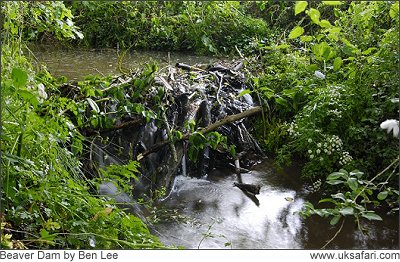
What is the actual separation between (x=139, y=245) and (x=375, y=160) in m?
1.79

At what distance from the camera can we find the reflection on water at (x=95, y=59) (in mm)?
4758

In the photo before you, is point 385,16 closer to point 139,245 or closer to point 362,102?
point 362,102

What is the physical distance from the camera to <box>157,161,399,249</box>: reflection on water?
9.17 ft

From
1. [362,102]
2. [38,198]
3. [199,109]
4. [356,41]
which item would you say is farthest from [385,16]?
[38,198]

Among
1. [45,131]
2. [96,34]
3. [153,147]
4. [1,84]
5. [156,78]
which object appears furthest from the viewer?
[96,34]

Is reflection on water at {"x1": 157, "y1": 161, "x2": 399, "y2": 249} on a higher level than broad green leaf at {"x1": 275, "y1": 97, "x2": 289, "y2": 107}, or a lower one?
lower

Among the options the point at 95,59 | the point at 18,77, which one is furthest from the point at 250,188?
the point at 95,59

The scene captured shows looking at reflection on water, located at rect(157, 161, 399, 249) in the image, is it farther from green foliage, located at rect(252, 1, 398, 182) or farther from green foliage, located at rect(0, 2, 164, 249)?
green foliage, located at rect(0, 2, 164, 249)

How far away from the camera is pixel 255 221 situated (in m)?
3.16

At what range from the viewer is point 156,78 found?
382 cm

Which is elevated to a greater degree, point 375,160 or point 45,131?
point 45,131

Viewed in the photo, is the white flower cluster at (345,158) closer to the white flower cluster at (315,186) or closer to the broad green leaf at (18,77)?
the white flower cluster at (315,186)
